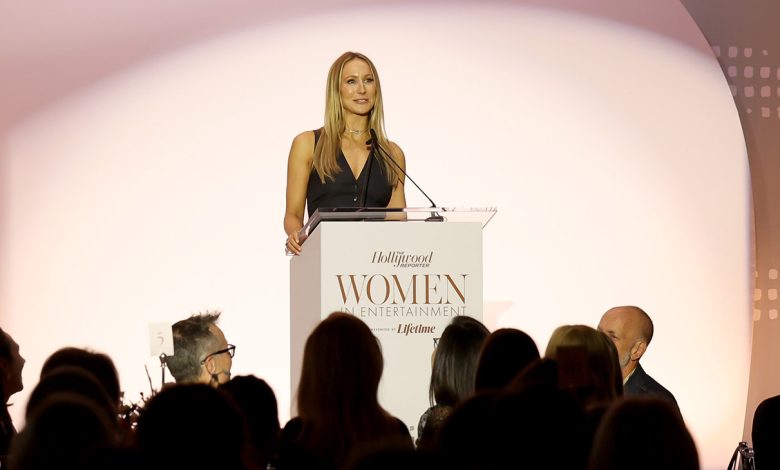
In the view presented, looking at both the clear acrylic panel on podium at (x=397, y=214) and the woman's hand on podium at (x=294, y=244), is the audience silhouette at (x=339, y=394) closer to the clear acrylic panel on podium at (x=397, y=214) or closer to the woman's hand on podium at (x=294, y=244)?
the clear acrylic panel on podium at (x=397, y=214)

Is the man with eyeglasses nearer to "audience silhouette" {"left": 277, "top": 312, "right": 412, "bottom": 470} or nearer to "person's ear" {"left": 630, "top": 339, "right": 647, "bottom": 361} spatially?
"audience silhouette" {"left": 277, "top": 312, "right": 412, "bottom": 470}

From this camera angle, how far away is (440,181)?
7.24 meters

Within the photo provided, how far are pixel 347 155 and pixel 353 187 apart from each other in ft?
0.47

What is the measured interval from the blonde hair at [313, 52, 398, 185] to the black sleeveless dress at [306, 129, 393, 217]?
0.07 ft

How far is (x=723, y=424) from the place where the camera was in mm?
7527

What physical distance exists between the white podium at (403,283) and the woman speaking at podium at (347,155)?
71 cm

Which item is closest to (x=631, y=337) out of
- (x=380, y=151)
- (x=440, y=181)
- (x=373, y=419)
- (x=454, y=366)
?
(x=380, y=151)

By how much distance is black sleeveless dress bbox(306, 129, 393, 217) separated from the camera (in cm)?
485

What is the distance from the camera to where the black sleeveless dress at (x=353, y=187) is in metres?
4.85

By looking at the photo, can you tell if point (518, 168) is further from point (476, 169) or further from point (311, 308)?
point (311, 308)

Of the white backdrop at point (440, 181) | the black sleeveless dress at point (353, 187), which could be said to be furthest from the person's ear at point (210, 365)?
the white backdrop at point (440, 181)

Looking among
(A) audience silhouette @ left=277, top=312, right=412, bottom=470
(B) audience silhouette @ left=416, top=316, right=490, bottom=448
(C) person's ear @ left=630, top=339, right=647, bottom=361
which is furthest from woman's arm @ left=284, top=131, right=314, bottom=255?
(A) audience silhouette @ left=277, top=312, right=412, bottom=470

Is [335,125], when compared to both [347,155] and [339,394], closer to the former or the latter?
[347,155]

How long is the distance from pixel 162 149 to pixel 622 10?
9.44ft
